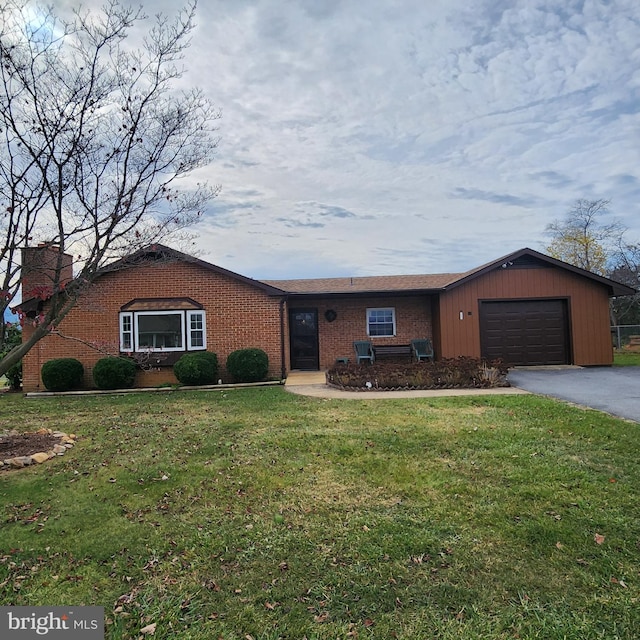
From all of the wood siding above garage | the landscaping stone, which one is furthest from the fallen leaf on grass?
the wood siding above garage

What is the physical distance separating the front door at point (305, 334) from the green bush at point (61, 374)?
21.5ft

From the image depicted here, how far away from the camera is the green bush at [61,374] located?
11.8 meters

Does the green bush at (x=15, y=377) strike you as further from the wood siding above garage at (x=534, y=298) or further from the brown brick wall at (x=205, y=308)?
the wood siding above garage at (x=534, y=298)

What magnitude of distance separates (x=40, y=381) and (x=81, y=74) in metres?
9.70

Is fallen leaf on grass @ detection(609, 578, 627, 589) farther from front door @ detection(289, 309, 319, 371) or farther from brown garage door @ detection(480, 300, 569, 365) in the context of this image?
front door @ detection(289, 309, 319, 371)

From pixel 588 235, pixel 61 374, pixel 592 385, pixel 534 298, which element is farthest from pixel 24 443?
pixel 588 235

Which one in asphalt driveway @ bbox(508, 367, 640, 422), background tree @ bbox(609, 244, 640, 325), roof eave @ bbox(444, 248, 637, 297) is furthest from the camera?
background tree @ bbox(609, 244, 640, 325)

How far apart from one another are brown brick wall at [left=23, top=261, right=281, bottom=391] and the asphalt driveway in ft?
22.4

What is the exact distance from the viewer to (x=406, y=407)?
7.87 meters

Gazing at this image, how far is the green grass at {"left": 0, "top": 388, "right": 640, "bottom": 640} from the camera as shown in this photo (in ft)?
7.97

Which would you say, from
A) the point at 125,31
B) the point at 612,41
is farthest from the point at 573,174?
the point at 125,31

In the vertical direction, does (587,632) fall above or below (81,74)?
below

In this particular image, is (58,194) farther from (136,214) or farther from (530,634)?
(530,634)

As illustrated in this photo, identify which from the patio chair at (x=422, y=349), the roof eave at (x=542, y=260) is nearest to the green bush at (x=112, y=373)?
the patio chair at (x=422, y=349)
